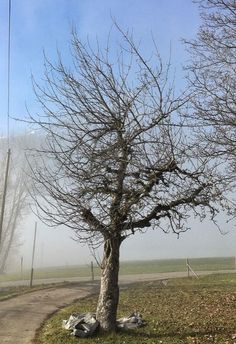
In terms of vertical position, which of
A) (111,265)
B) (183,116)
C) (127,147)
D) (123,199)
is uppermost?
(183,116)

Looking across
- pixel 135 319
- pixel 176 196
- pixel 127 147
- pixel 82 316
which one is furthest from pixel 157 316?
pixel 127 147

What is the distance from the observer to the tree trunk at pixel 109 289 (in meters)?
11.0

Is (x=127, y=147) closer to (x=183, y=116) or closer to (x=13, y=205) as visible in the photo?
(x=183, y=116)

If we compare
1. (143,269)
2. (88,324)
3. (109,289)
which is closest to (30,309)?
(88,324)

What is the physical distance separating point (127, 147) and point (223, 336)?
4.59 meters

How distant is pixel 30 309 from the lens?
16.6 m

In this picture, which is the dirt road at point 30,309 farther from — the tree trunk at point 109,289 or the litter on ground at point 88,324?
the tree trunk at point 109,289

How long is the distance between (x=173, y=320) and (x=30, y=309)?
258 inches

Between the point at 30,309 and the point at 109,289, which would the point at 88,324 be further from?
the point at 30,309

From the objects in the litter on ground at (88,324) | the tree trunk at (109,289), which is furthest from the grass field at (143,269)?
the tree trunk at (109,289)

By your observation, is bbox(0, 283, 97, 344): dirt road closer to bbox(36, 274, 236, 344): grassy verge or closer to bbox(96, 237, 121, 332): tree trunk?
bbox(36, 274, 236, 344): grassy verge

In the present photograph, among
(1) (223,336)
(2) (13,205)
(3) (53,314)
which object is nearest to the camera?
(1) (223,336)

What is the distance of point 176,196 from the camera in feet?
37.5

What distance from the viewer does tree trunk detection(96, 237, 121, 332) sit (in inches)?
431
